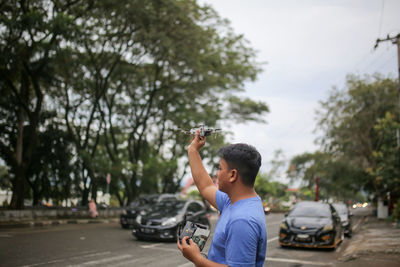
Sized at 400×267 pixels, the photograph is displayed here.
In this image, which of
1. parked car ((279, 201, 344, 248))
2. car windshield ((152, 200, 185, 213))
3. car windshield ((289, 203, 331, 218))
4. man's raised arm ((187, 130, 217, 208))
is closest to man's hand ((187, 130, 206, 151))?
man's raised arm ((187, 130, 217, 208))

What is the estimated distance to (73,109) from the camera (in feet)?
86.2

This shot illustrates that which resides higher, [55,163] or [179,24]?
[179,24]

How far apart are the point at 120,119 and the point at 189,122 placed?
567cm

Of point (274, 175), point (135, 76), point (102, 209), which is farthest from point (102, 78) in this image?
point (274, 175)

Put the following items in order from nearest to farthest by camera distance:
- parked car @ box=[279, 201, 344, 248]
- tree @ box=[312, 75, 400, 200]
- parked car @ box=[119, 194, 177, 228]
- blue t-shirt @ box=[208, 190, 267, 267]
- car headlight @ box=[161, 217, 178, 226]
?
blue t-shirt @ box=[208, 190, 267, 267] → parked car @ box=[279, 201, 344, 248] → car headlight @ box=[161, 217, 178, 226] → parked car @ box=[119, 194, 177, 228] → tree @ box=[312, 75, 400, 200]

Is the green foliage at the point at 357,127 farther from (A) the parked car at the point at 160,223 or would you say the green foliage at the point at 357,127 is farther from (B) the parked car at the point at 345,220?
(A) the parked car at the point at 160,223

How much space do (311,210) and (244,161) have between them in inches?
475

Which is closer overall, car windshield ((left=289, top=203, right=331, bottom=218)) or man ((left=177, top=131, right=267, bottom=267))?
man ((left=177, top=131, right=267, bottom=267))

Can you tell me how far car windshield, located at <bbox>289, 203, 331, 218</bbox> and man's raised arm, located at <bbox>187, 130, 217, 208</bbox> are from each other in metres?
10.9

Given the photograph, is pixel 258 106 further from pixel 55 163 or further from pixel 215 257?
pixel 215 257

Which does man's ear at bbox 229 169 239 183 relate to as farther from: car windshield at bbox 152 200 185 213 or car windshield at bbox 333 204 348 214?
car windshield at bbox 333 204 348 214

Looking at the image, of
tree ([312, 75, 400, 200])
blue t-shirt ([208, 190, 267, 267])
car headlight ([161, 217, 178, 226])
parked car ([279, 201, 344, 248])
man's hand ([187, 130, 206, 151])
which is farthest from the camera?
tree ([312, 75, 400, 200])

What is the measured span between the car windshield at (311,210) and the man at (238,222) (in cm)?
1140

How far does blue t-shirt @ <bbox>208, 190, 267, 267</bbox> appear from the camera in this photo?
2.11 metres
